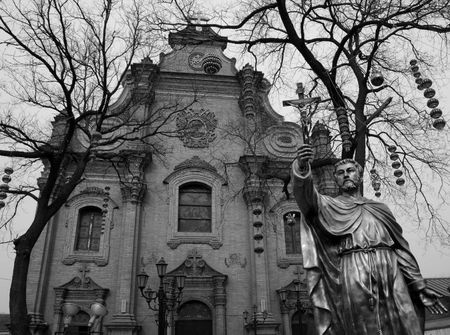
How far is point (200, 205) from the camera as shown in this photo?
16.6 meters

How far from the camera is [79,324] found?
13758mm

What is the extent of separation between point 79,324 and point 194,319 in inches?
152

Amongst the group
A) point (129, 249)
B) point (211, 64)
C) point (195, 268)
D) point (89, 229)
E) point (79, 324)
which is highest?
point (211, 64)

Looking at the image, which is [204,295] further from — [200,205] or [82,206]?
[82,206]

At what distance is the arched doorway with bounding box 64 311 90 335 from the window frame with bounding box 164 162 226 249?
3.73 m

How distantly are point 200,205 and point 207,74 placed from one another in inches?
249

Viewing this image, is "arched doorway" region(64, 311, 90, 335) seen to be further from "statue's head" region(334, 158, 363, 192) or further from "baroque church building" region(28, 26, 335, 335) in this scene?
"statue's head" region(334, 158, 363, 192)

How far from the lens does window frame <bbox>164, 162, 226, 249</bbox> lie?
15430mm

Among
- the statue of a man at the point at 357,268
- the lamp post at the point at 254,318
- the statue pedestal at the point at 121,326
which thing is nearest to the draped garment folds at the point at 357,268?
the statue of a man at the point at 357,268

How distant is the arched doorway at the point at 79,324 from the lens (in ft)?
44.2

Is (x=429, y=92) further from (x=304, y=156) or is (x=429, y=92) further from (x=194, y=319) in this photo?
(x=194, y=319)

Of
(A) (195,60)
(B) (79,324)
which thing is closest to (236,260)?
(B) (79,324)

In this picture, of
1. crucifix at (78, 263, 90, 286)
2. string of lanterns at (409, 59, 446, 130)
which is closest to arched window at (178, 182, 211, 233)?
crucifix at (78, 263, 90, 286)

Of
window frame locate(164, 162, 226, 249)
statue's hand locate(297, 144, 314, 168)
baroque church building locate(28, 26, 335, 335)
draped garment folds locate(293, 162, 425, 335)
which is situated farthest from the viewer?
window frame locate(164, 162, 226, 249)
